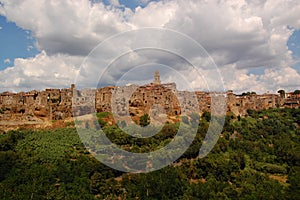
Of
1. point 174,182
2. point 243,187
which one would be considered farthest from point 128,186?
point 243,187

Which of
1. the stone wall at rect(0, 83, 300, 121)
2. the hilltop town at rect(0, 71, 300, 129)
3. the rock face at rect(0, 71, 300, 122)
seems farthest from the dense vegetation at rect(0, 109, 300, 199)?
the hilltop town at rect(0, 71, 300, 129)

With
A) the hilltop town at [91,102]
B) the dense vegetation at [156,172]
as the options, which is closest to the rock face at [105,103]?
the hilltop town at [91,102]

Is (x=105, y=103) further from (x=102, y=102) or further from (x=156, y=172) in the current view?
(x=156, y=172)

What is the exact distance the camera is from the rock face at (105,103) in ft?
126

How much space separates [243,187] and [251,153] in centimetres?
1111

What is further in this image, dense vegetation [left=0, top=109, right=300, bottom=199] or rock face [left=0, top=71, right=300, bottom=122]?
rock face [left=0, top=71, right=300, bottom=122]

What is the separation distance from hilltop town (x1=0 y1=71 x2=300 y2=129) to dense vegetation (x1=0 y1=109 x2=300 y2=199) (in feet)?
15.7

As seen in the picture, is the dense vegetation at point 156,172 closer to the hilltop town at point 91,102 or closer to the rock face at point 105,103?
the rock face at point 105,103

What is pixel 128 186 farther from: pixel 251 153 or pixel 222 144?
pixel 251 153

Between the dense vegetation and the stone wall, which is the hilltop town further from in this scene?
the dense vegetation

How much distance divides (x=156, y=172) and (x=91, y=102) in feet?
77.3

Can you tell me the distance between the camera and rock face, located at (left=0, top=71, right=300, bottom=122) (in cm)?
3828

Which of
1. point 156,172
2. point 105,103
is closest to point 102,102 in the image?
point 105,103

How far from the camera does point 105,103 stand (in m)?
43.0
